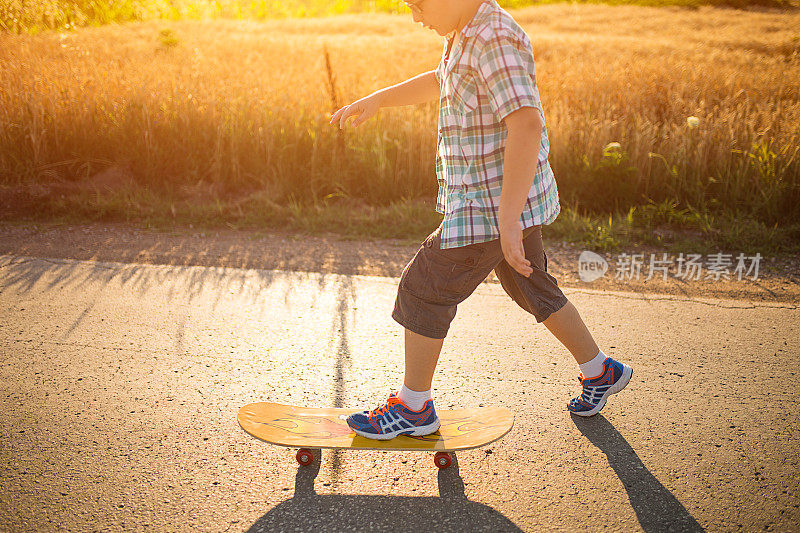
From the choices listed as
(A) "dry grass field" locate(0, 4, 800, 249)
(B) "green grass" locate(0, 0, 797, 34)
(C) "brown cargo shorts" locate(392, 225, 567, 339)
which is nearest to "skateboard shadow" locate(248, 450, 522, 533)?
(C) "brown cargo shorts" locate(392, 225, 567, 339)

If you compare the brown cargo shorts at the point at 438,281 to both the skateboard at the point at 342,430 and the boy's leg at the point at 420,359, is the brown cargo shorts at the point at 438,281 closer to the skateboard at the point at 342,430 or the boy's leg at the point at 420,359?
the boy's leg at the point at 420,359

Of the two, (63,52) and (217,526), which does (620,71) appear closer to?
(63,52)

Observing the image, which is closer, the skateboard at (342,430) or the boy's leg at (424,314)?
the boy's leg at (424,314)

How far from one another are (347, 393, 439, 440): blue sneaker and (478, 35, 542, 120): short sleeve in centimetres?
115

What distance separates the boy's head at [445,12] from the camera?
2078 millimetres

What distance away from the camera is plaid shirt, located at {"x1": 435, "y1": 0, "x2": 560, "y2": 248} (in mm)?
1987

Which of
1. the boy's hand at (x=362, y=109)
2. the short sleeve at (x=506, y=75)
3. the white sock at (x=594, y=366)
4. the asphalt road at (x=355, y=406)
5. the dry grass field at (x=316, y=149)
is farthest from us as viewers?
the dry grass field at (x=316, y=149)

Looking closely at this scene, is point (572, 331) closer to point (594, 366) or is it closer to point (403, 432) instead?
point (594, 366)

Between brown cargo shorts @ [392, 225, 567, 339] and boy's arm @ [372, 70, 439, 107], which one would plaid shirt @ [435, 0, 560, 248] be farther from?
boy's arm @ [372, 70, 439, 107]

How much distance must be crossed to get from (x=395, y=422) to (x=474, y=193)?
918 millimetres

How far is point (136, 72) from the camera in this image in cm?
780

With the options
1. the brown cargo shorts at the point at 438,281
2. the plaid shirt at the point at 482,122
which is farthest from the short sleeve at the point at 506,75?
the brown cargo shorts at the point at 438,281

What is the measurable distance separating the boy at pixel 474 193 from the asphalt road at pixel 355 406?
35 cm

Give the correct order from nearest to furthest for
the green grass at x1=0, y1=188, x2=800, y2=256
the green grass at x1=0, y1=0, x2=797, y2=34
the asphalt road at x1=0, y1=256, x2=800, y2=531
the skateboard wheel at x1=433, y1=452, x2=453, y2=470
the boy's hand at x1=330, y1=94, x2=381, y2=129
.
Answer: the asphalt road at x1=0, y1=256, x2=800, y2=531 < the skateboard wheel at x1=433, y1=452, x2=453, y2=470 < the boy's hand at x1=330, y1=94, x2=381, y2=129 < the green grass at x1=0, y1=188, x2=800, y2=256 < the green grass at x1=0, y1=0, x2=797, y2=34
